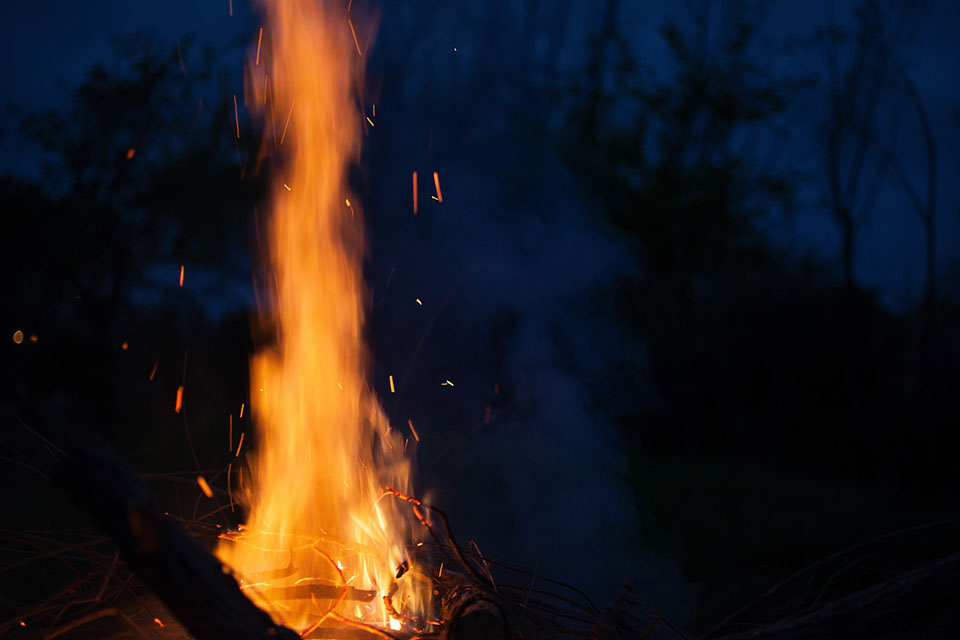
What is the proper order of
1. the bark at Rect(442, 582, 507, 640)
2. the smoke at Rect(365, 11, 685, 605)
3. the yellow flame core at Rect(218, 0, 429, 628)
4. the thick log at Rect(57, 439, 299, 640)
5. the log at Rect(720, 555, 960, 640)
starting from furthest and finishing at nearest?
the smoke at Rect(365, 11, 685, 605) < the yellow flame core at Rect(218, 0, 429, 628) < the bark at Rect(442, 582, 507, 640) < the log at Rect(720, 555, 960, 640) < the thick log at Rect(57, 439, 299, 640)

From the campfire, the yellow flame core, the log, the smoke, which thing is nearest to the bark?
the campfire

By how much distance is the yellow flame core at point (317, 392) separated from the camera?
2.80 m

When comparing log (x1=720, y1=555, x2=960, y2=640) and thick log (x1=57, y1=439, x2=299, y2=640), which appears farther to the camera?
log (x1=720, y1=555, x2=960, y2=640)

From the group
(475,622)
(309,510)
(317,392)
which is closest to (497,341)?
(317,392)

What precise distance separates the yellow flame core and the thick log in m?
1.00

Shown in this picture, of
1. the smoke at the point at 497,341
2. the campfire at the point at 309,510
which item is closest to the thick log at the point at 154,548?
the campfire at the point at 309,510

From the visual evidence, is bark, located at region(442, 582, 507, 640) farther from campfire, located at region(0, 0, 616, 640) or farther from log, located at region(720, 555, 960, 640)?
log, located at region(720, 555, 960, 640)

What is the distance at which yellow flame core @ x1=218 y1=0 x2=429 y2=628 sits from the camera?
280cm

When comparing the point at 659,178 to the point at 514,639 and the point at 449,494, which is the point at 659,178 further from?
the point at 514,639

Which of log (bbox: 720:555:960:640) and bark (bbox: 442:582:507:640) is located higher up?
log (bbox: 720:555:960:640)

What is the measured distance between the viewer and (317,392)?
12.3 feet

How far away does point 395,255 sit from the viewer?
662 centimetres

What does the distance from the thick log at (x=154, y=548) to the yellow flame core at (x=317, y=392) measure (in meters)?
1.00

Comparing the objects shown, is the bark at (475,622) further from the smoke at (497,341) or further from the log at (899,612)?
the smoke at (497,341)
